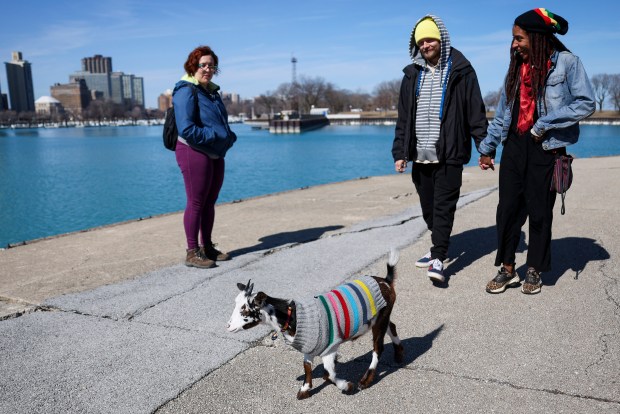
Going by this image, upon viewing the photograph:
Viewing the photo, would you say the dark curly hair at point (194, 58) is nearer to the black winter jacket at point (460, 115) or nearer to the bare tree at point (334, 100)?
the black winter jacket at point (460, 115)

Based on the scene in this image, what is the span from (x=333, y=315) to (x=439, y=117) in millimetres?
2537

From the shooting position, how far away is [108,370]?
314 centimetres

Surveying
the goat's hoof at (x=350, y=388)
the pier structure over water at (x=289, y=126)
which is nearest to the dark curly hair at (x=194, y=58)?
the goat's hoof at (x=350, y=388)

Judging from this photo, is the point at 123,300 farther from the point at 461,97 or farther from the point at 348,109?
the point at 348,109

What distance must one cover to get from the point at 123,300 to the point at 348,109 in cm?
19367

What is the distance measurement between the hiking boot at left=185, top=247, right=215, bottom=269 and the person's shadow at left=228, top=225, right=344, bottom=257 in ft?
2.25

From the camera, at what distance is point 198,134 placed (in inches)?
195

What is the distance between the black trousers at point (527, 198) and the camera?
408cm

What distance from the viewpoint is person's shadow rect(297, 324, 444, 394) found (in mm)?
3043

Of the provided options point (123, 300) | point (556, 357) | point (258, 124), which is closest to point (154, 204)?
point (123, 300)

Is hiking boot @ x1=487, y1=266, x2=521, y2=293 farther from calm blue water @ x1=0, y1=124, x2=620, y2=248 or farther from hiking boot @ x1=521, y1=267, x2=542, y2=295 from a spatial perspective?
calm blue water @ x1=0, y1=124, x2=620, y2=248

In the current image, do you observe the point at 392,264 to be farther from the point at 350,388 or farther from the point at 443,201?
the point at 443,201

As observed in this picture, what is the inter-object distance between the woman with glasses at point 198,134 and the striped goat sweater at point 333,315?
108 inches

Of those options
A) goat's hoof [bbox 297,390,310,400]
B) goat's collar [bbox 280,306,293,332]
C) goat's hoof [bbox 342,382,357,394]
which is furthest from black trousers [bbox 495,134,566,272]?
goat's collar [bbox 280,306,293,332]
